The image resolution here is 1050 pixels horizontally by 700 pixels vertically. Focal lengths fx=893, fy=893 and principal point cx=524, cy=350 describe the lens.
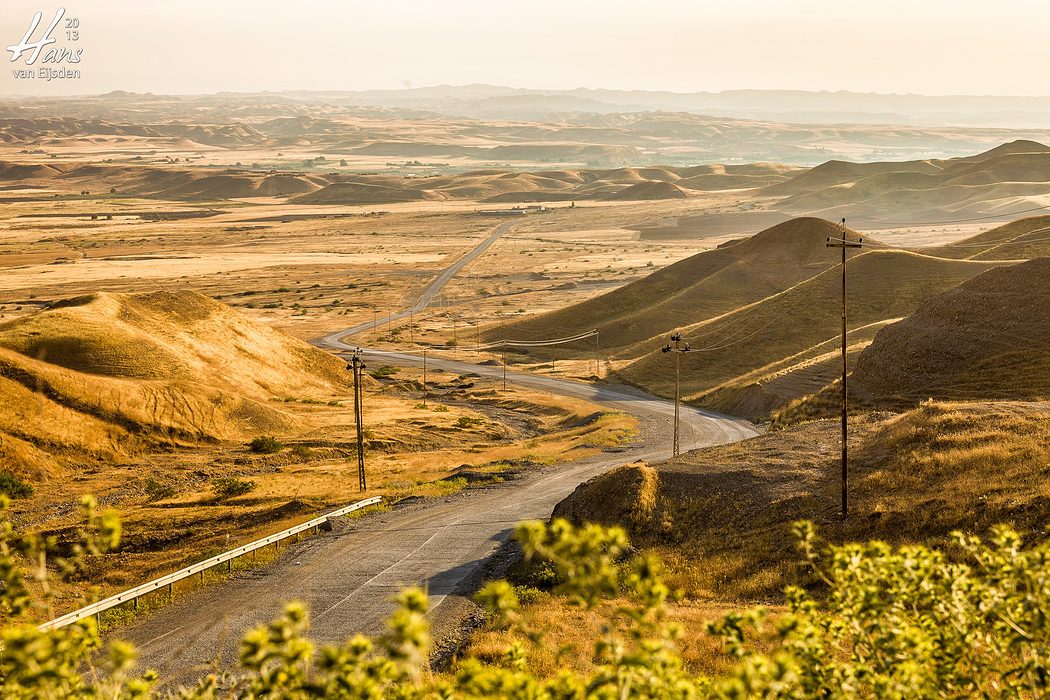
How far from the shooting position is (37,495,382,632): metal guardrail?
95.5 feet

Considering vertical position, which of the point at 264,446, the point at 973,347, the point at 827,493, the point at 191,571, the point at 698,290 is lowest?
the point at 264,446

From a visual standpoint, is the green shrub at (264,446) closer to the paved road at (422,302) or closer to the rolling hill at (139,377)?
the rolling hill at (139,377)

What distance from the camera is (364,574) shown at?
119 ft

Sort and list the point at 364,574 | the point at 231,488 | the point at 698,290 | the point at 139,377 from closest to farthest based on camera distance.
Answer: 1. the point at 364,574
2. the point at 231,488
3. the point at 139,377
4. the point at 698,290

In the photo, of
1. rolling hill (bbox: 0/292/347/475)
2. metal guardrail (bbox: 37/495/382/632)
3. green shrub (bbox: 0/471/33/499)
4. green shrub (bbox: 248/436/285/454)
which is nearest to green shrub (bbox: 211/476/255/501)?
metal guardrail (bbox: 37/495/382/632)

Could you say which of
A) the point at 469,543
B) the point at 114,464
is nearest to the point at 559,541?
the point at 469,543

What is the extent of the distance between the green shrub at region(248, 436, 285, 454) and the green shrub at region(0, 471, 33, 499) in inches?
598

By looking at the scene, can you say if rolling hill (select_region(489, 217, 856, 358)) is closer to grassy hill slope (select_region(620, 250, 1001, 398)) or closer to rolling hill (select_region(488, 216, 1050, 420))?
rolling hill (select_region(488, 216, 1050, 420))

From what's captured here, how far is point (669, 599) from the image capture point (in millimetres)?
30484

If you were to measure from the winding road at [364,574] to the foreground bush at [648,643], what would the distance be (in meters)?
8.78

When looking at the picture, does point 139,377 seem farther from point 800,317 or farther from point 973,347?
point 800,317


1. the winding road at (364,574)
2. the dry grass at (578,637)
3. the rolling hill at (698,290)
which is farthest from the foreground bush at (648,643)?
the rolling hill at (698,290)

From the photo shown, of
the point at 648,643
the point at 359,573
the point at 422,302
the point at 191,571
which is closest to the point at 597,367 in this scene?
the point at 422,302

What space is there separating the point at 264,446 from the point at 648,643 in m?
58.1
